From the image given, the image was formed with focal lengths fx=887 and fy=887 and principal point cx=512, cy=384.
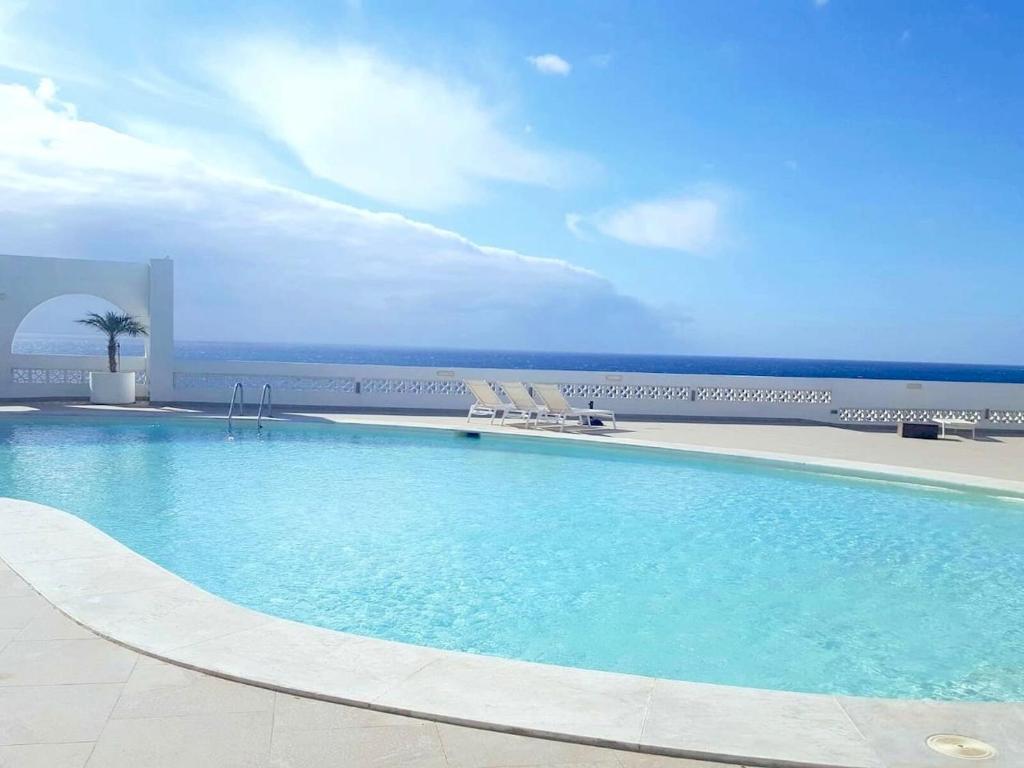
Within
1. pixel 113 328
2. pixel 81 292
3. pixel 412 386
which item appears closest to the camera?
pixel 113 328

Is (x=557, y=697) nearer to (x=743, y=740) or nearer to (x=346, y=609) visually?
(x=743, y=740)

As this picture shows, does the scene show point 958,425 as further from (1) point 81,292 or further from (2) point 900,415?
(1) point 81,292

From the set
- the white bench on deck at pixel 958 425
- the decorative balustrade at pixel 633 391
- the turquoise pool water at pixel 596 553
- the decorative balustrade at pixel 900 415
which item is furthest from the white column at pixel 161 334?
the white bench on deck at pixel 958 425

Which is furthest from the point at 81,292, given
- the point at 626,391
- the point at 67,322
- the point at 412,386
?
the point at 626,391

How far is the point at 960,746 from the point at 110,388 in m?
13.9

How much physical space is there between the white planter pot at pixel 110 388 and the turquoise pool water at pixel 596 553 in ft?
11.1

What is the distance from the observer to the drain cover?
2691 millimetres

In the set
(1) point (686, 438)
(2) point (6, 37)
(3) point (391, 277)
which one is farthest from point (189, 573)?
(3) point (391, 277)

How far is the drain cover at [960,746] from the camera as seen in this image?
2691 millimetres

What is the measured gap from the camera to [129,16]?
507 inches

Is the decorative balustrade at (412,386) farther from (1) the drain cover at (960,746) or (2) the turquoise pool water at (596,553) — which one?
(1) the drain cover at (960,746)

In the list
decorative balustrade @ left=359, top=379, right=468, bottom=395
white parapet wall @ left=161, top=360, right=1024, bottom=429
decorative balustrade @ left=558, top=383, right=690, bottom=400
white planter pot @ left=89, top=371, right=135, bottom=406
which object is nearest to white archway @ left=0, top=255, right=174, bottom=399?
white parapet wall @ left=161, top=360, right=1024, bottom=429

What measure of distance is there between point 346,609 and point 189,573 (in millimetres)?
1209

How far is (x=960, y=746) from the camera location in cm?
275
